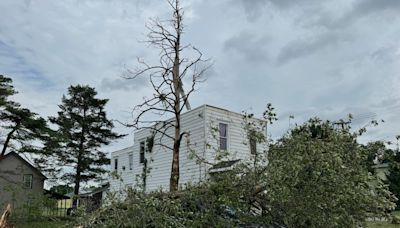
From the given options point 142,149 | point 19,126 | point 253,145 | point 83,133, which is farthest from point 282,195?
point 83,133

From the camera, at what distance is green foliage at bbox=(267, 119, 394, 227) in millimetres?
5016

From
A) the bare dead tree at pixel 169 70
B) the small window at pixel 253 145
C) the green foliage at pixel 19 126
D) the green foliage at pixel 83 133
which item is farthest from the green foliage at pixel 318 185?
the green foliage at pixel 83 133

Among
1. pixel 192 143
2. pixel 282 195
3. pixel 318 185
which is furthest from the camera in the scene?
pixel 192 143

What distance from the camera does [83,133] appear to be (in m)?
27.8

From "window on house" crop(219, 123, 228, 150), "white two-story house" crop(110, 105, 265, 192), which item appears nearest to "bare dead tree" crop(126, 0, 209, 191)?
"white two-story house" crop(110, 105, 265, 192)

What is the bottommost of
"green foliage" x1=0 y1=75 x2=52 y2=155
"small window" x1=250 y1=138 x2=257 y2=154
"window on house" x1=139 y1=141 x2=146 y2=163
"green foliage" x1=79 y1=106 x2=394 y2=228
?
"green foliage" x1=79 y1=106 x2=394 y2=228

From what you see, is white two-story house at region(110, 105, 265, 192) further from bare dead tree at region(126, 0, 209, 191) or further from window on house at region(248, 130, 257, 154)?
window on house at region(248, 130, 257, 154)

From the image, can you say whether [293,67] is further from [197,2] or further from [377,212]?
[377,212]

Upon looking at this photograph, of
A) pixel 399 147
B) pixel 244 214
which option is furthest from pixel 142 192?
pixel 399 147

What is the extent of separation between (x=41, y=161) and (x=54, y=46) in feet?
46.9

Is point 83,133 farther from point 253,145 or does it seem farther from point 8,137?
point 253,145

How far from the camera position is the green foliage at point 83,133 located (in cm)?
2700

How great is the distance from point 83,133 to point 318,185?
985 inches

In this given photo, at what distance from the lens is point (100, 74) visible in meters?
14.9
